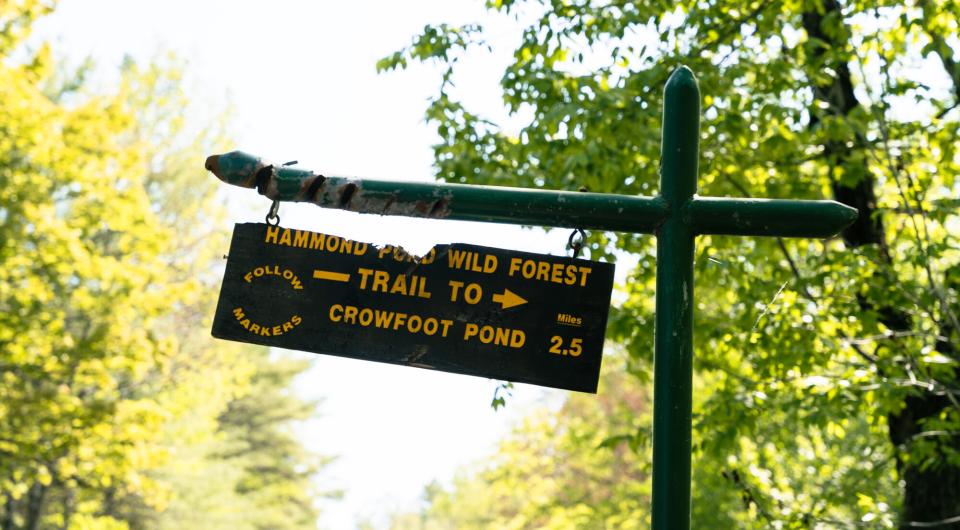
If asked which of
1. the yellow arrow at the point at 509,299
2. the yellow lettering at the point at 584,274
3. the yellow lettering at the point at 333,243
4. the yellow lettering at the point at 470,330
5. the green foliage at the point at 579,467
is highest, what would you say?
the green foliage at the point at 579,467

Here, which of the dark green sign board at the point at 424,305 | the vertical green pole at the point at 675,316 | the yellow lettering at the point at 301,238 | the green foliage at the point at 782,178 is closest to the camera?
the vertical green pole at the point at 675,316

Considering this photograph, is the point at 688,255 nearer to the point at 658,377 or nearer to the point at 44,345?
the point at 658,377

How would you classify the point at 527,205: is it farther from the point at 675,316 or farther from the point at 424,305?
the point at 675,316

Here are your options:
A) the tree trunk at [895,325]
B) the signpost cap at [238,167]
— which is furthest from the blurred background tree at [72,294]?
the signpost cap at [238,167]

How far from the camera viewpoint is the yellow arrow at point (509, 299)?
2.71 meters

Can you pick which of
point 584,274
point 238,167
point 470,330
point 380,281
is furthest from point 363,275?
point 584,274

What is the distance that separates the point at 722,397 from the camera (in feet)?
25.4

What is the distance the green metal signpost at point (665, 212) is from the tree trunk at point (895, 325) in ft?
18.4

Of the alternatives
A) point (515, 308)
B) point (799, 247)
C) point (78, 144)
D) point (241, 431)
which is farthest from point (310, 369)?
point (515, 308)

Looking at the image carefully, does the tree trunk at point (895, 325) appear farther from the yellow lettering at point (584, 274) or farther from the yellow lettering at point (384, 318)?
the yellow lettering at point (384, 318)

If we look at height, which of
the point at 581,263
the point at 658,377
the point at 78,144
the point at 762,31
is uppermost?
the point at 78,144

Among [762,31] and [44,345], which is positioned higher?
[762,31]

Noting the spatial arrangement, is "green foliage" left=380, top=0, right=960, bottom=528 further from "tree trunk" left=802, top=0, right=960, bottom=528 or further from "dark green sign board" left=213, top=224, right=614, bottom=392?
"dark green sign board" left=213, top=224, right=614, bottom=392

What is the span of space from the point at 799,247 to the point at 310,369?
3237 cm
